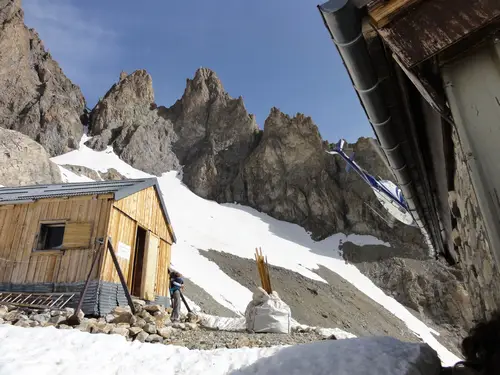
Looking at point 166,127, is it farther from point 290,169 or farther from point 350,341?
point 350,341

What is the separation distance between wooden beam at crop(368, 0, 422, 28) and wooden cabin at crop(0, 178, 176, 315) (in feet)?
32.5

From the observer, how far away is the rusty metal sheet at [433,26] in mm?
2809

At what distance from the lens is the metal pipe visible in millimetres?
3107

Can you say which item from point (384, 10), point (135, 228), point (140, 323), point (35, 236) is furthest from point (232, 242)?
point (384, 10)

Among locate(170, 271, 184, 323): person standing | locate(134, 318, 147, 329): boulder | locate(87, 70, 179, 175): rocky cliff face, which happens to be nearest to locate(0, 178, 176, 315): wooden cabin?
locate(170, 271, 184, 323): person standing

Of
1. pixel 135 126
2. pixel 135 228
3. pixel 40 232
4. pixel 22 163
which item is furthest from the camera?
pixel 135 126

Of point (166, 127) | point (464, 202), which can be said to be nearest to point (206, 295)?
point (464, 202)

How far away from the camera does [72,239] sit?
38.9ft

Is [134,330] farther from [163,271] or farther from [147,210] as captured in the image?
[163,271]

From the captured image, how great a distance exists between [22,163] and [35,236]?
116 feet

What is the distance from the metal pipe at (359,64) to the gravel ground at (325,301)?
950 inches

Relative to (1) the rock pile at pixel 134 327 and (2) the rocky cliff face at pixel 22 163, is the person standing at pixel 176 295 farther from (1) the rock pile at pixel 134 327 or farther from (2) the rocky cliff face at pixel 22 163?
(2) the rocky cliff face at pixel 22 163

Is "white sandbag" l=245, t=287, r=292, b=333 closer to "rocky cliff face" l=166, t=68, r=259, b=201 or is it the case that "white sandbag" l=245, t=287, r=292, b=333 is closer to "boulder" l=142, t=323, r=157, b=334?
"boulder" l=142, t=323, r=157, b=334

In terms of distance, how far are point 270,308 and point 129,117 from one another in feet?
250
